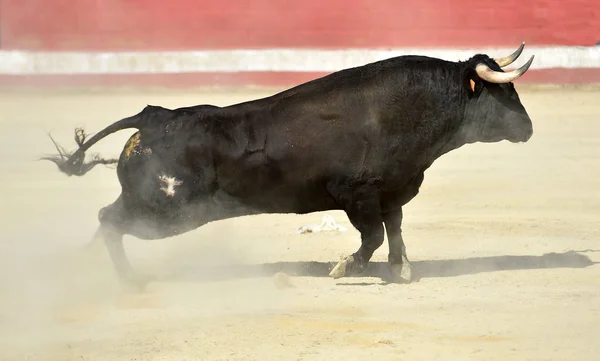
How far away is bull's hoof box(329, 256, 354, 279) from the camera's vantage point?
5.71 metres

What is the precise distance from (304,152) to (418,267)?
3.29ft

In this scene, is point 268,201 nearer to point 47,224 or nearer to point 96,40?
point 47,224

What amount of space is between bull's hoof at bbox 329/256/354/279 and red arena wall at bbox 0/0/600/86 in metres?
7.60

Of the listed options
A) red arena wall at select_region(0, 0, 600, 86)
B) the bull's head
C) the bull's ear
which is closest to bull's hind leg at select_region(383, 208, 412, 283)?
the bull's head

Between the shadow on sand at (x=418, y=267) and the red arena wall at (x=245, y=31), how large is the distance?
719 cm

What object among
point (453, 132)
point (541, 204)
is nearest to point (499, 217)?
point (541, 204)

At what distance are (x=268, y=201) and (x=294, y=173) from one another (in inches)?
7.8

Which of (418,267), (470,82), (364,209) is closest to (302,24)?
(418,267)

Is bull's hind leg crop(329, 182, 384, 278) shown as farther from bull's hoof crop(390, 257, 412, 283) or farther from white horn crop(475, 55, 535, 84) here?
A: white horn crop(475, 55, 535, 84)

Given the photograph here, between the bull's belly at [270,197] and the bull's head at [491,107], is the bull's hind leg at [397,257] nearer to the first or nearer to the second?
the bull's belly at [270,197]

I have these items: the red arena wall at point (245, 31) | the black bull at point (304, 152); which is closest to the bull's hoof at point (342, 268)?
the black bull at point (304, 152)

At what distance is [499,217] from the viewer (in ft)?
24.4

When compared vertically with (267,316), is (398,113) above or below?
above

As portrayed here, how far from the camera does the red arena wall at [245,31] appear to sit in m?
13.3
